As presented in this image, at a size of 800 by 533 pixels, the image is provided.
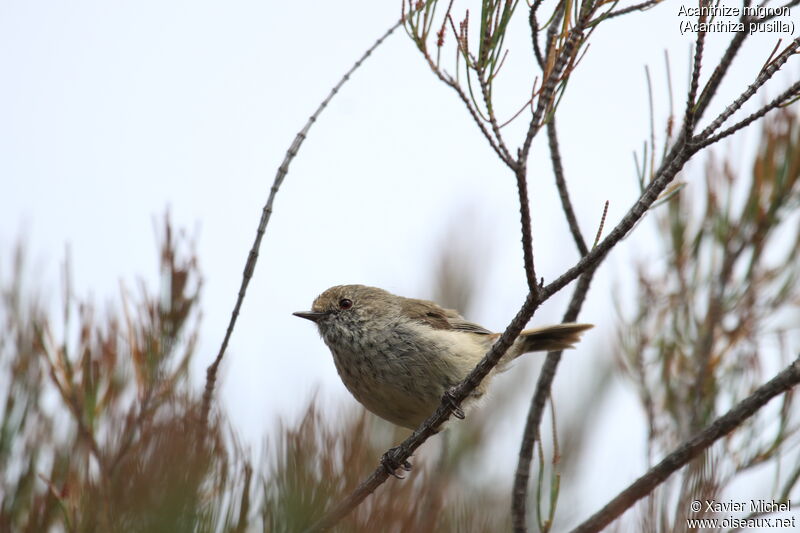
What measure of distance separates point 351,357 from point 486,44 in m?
2.43

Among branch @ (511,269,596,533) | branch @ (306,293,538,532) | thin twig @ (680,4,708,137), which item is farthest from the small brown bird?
thin twig @ (680,4,708,137)

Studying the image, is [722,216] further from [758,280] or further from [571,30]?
[571,30]

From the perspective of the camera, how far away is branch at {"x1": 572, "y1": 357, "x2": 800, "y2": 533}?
2408 mm

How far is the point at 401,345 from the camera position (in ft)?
13.5

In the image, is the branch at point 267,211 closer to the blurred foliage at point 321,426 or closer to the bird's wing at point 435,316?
the blurred foliage at point 321,426

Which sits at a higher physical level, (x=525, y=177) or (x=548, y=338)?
(x=525, y=177)

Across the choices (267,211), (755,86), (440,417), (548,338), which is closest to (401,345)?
(440,417)

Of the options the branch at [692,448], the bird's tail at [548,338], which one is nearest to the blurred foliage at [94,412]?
the branch at [692,448]

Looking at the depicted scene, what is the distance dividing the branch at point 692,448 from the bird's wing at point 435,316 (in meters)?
1.83

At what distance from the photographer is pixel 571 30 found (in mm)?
2062

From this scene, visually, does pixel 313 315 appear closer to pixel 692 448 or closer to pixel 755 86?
pixel 692 448

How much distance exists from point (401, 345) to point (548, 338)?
44.0 inches

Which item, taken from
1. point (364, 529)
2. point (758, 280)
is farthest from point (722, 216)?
point (364, 529)

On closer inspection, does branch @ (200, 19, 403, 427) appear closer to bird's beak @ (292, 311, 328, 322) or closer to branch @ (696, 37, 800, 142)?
branch @ (696, 37, 800, 142)
